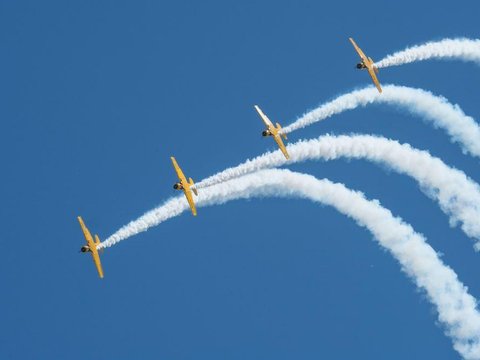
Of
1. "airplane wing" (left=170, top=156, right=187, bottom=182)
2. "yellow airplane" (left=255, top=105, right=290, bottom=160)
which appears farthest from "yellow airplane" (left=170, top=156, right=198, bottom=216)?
"yellow airplane" (left=255, top=105, right=290, bottom=160)

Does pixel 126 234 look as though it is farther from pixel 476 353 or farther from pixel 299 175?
pixel 476 353

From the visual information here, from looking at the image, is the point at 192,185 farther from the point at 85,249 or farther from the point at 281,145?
the point at 85,249

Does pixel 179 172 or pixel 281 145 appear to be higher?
pixel 179 172

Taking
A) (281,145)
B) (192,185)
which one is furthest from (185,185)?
(281,145)

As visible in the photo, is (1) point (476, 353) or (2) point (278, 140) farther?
(2) point (278, 140)

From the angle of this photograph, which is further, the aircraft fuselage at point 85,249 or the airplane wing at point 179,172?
the aircraft fuselage at point 85,249

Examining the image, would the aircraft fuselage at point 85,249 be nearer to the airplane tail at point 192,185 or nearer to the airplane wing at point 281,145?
the airplane tail at point 192,185

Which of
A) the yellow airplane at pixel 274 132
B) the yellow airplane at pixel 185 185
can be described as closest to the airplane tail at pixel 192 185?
the yellow airplane at pixel 185 185

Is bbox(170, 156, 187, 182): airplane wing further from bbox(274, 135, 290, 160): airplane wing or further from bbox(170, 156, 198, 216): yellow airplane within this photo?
bbox(274, 135, 290, 160): airplane wing

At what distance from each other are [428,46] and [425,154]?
6403 mm

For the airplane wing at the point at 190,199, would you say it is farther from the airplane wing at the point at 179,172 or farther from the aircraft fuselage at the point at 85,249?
the aircraft fuselage at the point at 85,249

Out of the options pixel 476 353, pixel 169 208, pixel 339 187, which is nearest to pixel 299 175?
pixel 339 187

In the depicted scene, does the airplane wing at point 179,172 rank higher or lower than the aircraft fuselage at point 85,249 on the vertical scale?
higher

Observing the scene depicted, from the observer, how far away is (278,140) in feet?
274
